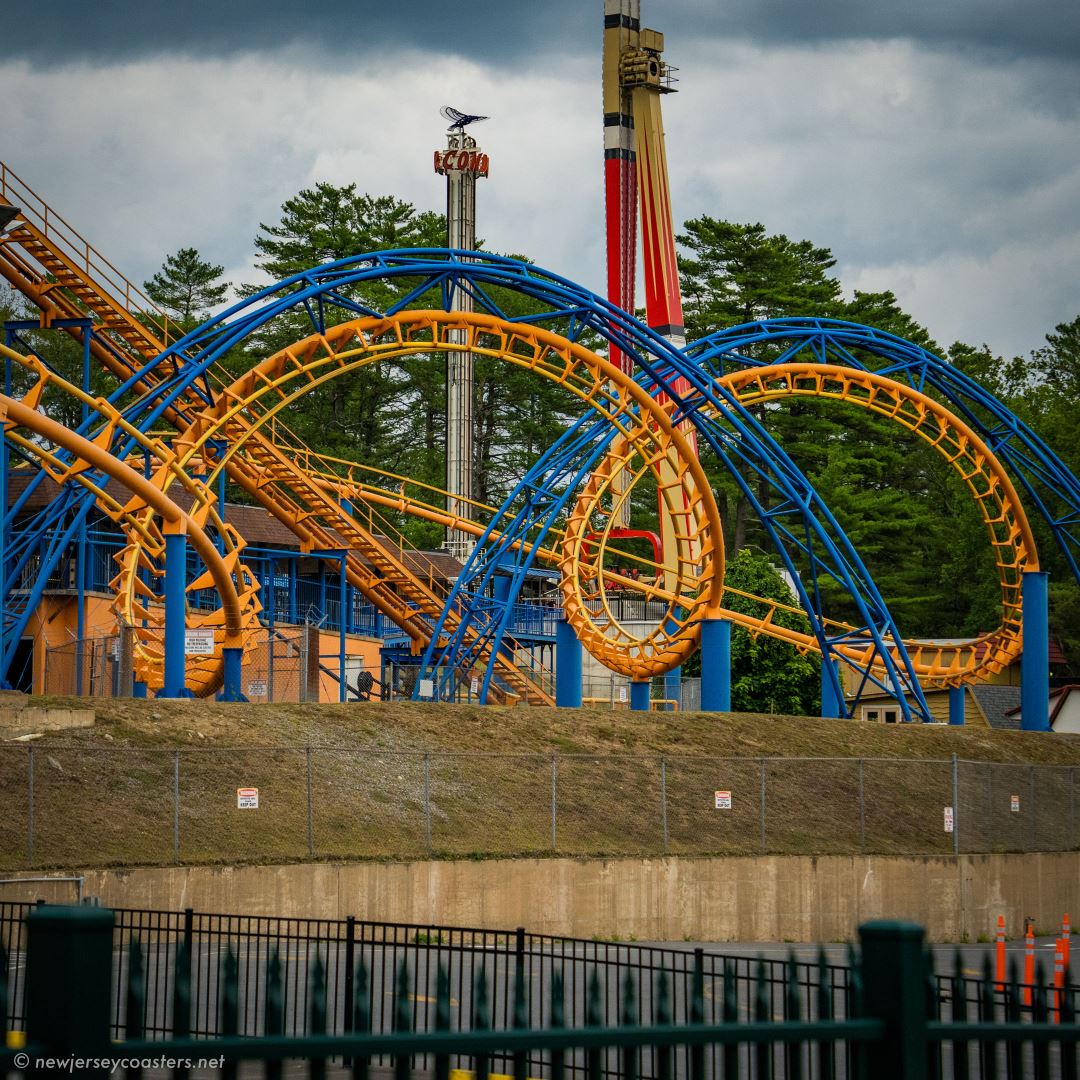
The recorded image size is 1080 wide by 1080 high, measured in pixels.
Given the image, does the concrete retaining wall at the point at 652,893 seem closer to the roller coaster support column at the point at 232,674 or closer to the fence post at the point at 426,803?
the fence post at the point at 426,803

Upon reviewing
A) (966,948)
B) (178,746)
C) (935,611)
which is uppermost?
(935,611)

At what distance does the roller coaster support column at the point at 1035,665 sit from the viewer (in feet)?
148

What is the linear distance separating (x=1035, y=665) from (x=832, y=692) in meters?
6.01

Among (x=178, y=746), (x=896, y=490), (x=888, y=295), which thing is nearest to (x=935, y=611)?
(x=896, y=490)

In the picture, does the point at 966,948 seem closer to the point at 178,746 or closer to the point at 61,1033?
the point at 178,746

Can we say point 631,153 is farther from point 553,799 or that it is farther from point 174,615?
point 553,799

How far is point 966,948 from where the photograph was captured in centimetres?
2877

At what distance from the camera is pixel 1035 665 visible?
4503cm

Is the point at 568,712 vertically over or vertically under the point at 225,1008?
over

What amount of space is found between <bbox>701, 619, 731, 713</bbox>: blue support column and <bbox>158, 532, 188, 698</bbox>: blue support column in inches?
518

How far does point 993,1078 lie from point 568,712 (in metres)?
29.2

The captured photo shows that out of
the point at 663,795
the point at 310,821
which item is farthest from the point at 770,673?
the point at 310,821

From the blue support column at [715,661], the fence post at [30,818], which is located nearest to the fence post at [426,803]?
the fence post at [30,818]

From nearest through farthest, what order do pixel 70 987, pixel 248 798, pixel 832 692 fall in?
pixel 70 987 → pixel 248 798 → pixel 832 692
